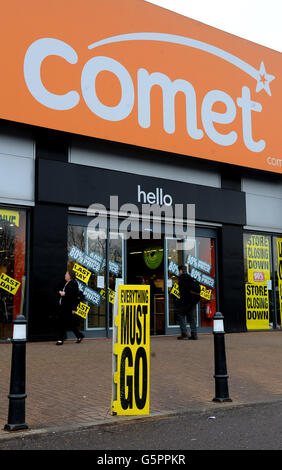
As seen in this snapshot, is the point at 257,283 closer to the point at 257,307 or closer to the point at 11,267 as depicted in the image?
the point at 257,307

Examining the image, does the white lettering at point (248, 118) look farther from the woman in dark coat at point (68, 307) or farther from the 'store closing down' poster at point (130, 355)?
the 'store closing down' poster at point (130, 355)

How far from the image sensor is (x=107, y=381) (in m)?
7.32

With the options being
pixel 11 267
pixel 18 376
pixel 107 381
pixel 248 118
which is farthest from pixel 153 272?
pixel 18 376

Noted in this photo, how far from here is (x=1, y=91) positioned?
39.1ft

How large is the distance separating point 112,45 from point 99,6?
107 centimetres

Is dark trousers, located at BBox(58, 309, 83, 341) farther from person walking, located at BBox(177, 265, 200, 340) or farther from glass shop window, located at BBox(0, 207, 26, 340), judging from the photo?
person walking, located at BBox(177, 265, 200, 340)

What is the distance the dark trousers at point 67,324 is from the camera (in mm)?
11781

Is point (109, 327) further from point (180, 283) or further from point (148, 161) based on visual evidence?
point (148, 161)

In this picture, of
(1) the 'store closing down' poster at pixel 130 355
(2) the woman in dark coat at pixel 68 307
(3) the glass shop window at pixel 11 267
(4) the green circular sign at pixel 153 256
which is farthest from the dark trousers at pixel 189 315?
(1) the 'store closing down' poster at pixel 130 355

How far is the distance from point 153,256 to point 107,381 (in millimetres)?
8017

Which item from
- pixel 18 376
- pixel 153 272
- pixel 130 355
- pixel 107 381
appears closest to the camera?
pixel 18 376

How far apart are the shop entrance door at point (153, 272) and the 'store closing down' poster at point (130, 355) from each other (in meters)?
8.90

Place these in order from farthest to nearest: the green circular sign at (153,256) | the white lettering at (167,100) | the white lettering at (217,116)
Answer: the white lettering at (217,116), the green circular sign at (153,256), the white lettering at (167,100)

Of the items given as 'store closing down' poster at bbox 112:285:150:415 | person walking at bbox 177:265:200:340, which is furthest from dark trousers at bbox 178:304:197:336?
'store closing down' poster at bbox 112:285:150:415
